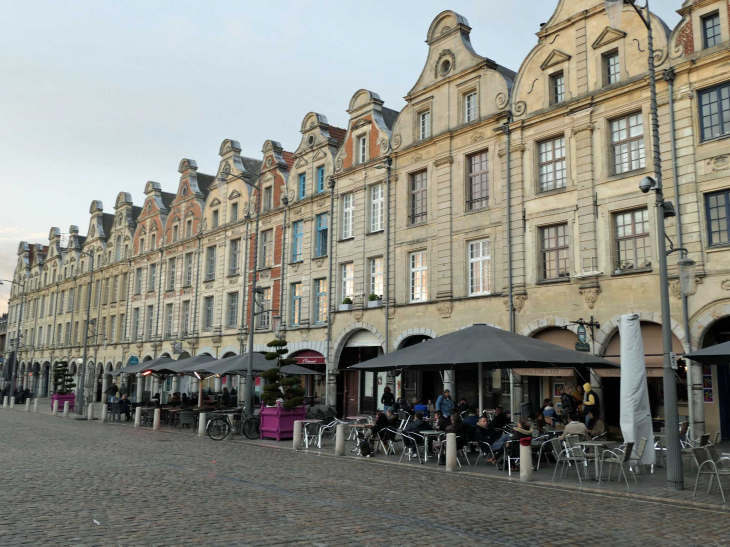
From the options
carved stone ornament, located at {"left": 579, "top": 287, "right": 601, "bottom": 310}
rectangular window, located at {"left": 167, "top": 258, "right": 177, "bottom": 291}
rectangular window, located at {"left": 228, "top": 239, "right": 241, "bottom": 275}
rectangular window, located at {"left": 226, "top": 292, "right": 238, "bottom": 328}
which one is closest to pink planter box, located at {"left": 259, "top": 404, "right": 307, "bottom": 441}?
carved stone ornament, located at {"left": 579, "top": 287, "right": 601, "bottom": 310}

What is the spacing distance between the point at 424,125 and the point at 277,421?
12.7 m

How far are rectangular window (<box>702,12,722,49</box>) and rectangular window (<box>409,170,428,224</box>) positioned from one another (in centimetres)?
1067

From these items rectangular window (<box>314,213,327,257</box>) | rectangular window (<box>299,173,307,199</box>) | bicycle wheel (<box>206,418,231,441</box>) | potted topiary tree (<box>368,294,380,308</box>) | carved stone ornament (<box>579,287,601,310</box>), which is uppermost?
rectangular window (<box>299,173,307,199</box>)

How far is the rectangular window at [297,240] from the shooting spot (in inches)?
1275

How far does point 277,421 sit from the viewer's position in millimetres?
21172

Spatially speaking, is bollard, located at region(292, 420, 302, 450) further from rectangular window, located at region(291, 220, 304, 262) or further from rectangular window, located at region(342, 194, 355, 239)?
rectangular window, located at region(291, 220, 304, 262)

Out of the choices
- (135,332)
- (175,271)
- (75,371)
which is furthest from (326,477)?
(75,371)

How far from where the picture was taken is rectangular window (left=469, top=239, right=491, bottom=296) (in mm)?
23156

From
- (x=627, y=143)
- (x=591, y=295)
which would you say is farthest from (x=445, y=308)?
(x=627, y=143)

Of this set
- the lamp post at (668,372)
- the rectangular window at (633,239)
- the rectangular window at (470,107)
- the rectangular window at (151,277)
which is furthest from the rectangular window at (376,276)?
the rectangular window at (151,277)

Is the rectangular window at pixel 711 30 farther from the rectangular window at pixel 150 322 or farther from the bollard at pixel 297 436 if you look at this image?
the rectangular window at pixel 150 322

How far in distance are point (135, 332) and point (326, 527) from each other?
42.1 metres

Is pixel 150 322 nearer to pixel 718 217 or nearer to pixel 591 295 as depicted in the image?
pixel 591 295

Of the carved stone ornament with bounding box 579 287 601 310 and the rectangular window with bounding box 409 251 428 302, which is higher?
the rectangular window with bounding box 409 251 428 302
